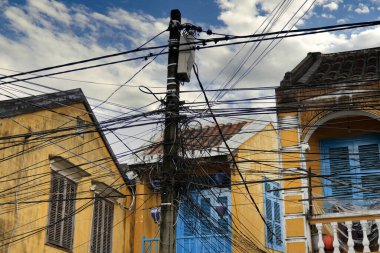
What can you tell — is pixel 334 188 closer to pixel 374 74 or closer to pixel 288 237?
pixel 288 237

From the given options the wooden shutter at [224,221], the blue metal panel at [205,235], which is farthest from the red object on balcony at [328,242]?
the wooden shutter at [224,221]

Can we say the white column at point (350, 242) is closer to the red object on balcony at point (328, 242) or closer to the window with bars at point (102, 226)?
the red object on balcony at point (328, 242)

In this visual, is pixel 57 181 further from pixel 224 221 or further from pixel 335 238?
pixel 335 238

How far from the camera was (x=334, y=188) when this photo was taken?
15227mm

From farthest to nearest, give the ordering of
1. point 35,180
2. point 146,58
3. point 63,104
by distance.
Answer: point 63,104, point 35,180, point 146,58

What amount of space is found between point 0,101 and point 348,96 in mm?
8455

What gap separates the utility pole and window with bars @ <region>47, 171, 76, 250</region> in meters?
3.64

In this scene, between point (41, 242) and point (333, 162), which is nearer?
point (41, 242)

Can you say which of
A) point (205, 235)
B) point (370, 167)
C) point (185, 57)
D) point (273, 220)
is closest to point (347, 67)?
point (370, 167)

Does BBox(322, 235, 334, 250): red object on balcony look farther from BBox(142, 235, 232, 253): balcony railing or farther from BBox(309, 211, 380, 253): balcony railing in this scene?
BBox(142, 235, 232, 253): balcony railing

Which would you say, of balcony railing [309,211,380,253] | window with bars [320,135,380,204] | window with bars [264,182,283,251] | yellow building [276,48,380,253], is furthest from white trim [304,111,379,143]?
balcony railing [309,211,380,253]

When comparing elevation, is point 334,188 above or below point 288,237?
above

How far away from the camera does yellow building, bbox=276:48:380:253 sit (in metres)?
13.5

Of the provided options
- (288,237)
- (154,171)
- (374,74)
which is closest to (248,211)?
(288,237)
